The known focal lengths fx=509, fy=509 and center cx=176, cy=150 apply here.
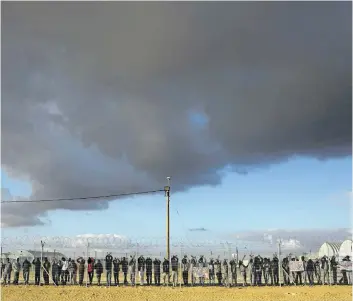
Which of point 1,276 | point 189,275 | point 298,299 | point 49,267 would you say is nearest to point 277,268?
point 189,275

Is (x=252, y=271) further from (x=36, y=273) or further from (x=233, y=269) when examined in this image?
(x=36, y=273)

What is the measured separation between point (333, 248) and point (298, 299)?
96.6 feet

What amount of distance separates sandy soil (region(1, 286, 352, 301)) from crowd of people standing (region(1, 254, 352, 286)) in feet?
5.48

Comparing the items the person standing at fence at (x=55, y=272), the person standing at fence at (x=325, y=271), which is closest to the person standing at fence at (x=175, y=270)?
the person standing at fence at (x=55, y=272)

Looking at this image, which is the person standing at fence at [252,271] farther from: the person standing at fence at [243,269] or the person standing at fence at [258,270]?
the person standing at fence at [243,269]

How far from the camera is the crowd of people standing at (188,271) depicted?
2772cm

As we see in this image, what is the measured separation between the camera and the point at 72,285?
27797mm

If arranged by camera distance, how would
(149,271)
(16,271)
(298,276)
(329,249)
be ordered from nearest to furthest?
1. (149,271)
2. (298,276)
3. (16,271)
4. (329,249)

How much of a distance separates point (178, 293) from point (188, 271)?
447cm

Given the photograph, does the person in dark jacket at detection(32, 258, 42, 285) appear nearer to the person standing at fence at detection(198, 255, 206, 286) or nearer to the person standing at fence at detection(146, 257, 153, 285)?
the person standing at fence at detection(146, 257, 153, 285)

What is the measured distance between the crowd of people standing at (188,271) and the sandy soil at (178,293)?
5.48 feet

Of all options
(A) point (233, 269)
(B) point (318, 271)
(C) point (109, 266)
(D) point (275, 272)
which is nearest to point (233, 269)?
(A) point (233, 269)

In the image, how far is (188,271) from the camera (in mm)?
27859

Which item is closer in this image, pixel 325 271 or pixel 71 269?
pixel 71 269
